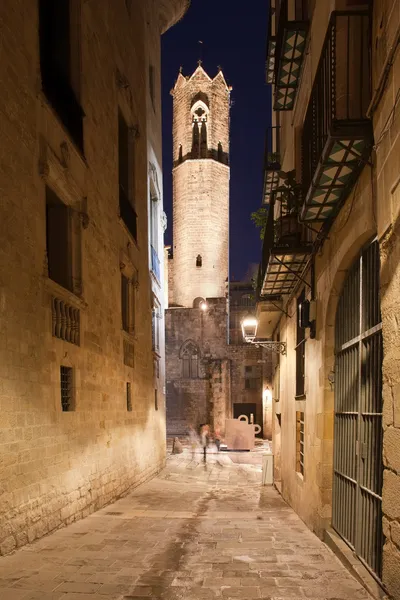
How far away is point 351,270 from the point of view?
16.8ft

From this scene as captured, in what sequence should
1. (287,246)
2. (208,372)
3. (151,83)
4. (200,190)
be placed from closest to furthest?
(287,246), (151,83), (208,372), (200,190)

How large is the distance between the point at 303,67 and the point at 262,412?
26.5 m

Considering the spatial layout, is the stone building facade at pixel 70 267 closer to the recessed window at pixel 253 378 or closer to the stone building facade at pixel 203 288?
the stone building facade at pixel 203 288

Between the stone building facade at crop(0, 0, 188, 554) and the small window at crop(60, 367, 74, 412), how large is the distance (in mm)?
31

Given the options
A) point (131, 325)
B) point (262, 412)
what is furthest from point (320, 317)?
point (262, 412)

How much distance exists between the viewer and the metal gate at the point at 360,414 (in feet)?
13.2

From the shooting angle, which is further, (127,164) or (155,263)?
(155,263)

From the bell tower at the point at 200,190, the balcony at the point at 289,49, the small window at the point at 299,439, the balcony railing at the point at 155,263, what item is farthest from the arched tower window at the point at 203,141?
the small window at the point at 299,439

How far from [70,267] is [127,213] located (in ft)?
13.9

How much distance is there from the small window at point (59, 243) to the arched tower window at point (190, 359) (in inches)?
1052

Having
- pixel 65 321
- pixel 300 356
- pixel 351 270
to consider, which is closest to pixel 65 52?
pixel 65 321

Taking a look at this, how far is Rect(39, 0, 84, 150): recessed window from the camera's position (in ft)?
23.8

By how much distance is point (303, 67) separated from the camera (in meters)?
7.66

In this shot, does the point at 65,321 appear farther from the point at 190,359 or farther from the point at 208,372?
the point at 190,359
